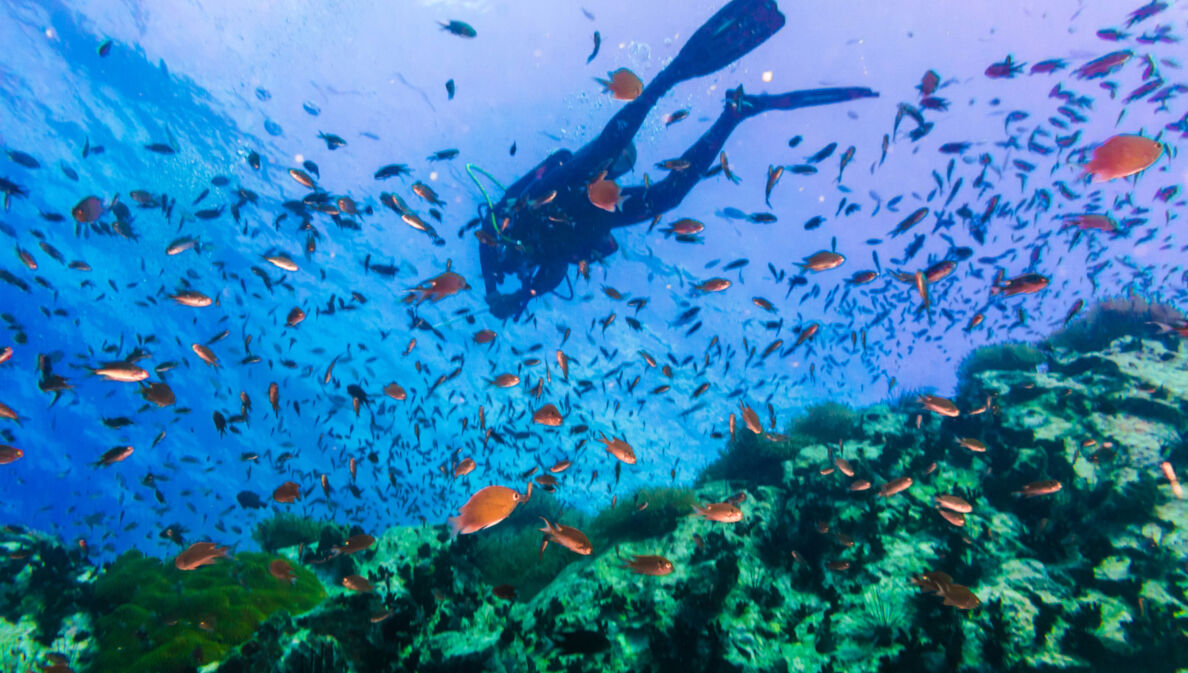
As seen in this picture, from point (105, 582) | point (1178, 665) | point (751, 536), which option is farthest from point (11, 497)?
point (1178, 665)

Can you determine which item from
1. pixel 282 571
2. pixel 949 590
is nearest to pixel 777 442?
pixel 949 590

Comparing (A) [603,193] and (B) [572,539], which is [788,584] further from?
(A) [603,193]

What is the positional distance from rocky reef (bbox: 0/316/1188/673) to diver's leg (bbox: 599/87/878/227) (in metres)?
7.03

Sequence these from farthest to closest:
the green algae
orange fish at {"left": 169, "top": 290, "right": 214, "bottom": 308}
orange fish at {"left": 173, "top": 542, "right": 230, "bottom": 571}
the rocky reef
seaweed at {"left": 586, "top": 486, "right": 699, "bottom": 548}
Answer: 1. seaweed at {"left": 586, "top": 486, "right": 699, "bottom": 548}
2. orange fish at {"left": 169, "top": 290, "right": 214, "bottom": 308}
3. orange fish at {"left": 173, "top": 542, "right": 230, "bottom": 571}
4. the rocky reef
5. the green algae

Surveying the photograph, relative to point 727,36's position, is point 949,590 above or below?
below

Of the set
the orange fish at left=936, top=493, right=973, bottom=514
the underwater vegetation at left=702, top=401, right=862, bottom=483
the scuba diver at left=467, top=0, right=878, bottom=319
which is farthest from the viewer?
the scuba diver at left=467, top=0, right=878, bottom=319

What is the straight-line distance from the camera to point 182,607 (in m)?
4.59

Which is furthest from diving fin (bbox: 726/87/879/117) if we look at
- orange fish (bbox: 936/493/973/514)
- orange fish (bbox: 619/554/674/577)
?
orange fish (bbox: 619/554/674/577)

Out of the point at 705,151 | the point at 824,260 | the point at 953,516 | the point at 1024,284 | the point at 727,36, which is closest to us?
the point at 1024,284

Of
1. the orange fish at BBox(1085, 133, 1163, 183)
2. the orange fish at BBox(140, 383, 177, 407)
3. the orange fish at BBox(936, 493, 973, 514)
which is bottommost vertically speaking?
the orange fish at BBox(936, 493, 973, 514)

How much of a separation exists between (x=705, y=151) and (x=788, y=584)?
33.3ft

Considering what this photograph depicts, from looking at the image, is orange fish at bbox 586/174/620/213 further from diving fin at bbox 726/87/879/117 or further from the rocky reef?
diving fin at bbox 726/87/879/117

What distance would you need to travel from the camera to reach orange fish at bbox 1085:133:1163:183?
3973 mm

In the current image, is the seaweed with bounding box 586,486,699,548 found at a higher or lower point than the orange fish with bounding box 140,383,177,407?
lower
